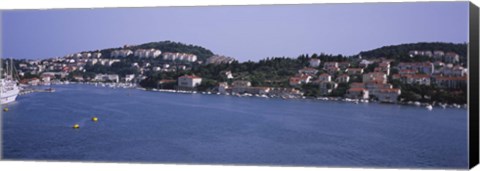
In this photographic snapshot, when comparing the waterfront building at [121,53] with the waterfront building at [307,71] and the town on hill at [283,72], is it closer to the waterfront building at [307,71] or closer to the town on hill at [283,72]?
the town on hill at [283,72]

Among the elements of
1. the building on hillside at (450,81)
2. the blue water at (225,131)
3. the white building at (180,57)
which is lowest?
the blue water at (225,131)

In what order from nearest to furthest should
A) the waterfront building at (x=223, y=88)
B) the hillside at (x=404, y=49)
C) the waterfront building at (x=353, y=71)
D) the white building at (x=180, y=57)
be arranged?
1. the hillside at (x=404, y=49)
2. the waterfront building at (x=353, y=71)
3. the white building at (x=180, y=57)
4. the waterfront building at (x=223, y=88)

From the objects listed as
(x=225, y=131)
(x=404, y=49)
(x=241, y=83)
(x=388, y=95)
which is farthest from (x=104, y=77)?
(x=404, y=49)

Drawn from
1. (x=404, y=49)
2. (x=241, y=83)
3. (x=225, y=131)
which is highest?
(x=404, y=49)

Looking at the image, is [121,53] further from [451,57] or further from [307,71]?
[451,57]

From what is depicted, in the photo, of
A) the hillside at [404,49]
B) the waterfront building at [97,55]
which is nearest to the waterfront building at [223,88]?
the waterfront building at [97,55]
